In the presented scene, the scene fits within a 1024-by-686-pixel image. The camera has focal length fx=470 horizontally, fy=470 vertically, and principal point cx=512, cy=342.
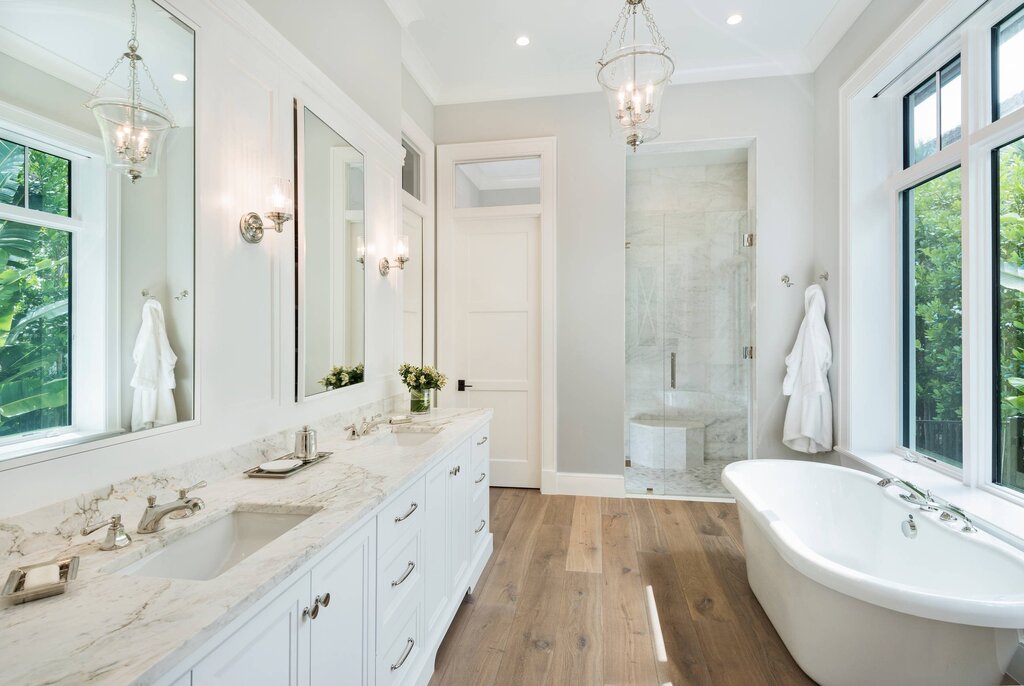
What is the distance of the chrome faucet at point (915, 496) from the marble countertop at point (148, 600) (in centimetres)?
216

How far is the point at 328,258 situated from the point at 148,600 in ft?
5.02

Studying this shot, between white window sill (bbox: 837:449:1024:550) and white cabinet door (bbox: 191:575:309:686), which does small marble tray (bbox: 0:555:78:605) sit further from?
white window sill (bbox: 837:449:1024:550)

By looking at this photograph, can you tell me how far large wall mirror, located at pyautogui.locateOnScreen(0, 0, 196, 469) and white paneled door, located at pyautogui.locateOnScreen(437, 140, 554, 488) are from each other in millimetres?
2625

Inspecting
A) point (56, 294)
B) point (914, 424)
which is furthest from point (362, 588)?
point (914, 424)

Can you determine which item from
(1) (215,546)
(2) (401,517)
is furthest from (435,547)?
(1) (215,546)

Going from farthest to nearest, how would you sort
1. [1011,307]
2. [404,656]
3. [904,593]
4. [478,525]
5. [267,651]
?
[478,525] → [1011,307] → [404,656] → [904,593] → [267,651]

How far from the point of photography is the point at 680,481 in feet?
13.0

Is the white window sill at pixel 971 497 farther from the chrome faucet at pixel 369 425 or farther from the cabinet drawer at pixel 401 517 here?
the chrome faucet at pixel 369 425

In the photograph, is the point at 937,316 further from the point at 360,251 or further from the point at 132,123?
the point at 132,123

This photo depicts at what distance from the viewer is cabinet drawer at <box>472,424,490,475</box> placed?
2.46 metres

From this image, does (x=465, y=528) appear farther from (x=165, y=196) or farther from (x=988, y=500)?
(x=988, y=500)

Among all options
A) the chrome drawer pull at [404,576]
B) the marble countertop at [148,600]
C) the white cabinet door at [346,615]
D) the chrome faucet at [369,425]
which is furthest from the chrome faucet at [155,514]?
the chrome faucet at [369,425]

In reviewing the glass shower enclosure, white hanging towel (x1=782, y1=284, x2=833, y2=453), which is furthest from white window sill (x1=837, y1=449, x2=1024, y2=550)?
the glass shower enclosure

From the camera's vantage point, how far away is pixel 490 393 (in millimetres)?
3961
